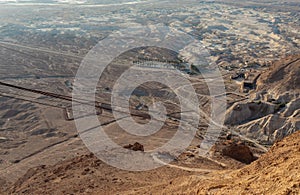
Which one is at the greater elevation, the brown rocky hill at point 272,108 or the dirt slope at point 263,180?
the dirt slope at point 263,180

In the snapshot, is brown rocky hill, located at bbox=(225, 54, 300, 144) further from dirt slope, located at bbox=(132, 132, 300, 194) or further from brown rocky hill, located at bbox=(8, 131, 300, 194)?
dirt slope, located at bbox=(132, 132, 300, 194)

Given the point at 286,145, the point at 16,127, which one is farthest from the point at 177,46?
the point at 286,145

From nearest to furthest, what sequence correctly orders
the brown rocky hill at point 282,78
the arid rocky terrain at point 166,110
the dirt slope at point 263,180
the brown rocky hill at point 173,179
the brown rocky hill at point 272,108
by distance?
the dirt slope at point 263,180 → the brown rocky hill at point 173,179 → the arid rocky terrain at point 166,110 → the brown rocky hill at point 272,108 → the brown rocky hill at point 282,78

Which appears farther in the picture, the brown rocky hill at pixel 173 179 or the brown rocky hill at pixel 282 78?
the brown rocky hill at pixel 282 78

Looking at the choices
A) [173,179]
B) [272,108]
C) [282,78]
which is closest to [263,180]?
[173,179]

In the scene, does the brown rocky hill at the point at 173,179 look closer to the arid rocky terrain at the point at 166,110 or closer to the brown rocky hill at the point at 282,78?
the arid rocky terrain at the point at 166,110

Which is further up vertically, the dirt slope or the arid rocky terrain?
the dirt slope

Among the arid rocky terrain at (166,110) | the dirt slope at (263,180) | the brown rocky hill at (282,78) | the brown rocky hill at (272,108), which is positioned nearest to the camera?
the dirt slope at (263,180)

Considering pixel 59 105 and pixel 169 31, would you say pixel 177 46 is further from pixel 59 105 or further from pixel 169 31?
pixel 59 105

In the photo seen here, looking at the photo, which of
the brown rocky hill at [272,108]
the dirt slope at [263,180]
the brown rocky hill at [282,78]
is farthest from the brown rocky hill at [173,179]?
the brown rocky hill at [282,78]

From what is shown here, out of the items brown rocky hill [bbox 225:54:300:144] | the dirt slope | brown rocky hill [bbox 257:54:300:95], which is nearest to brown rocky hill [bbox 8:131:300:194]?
the dirt slope

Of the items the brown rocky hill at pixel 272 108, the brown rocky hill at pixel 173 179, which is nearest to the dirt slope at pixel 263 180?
the brown rocky hill at pixel 173 179

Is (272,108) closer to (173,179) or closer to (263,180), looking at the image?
(173,179)
